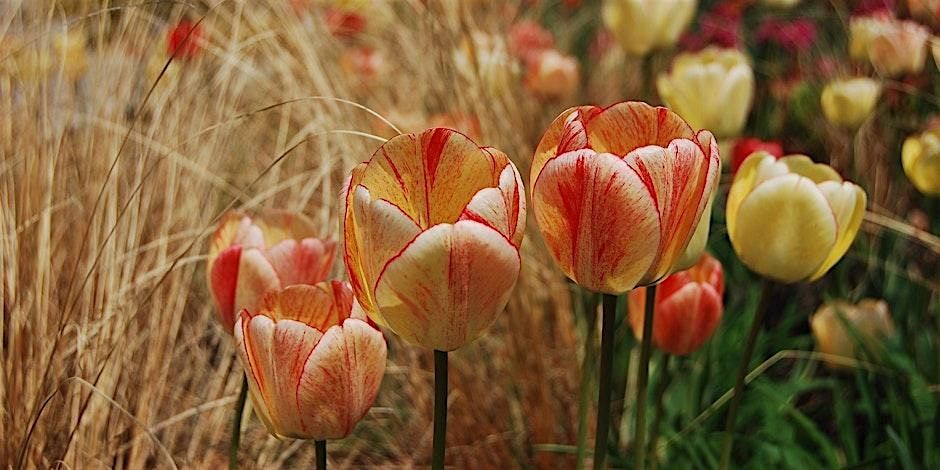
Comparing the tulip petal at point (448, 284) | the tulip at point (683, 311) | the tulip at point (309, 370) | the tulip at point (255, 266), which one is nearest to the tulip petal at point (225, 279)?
the tulip at point (255, 266)

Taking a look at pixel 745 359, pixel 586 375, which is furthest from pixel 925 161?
pixel 586 375

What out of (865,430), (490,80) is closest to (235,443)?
(490,80)

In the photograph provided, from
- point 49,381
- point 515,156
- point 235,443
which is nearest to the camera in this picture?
point 235,443

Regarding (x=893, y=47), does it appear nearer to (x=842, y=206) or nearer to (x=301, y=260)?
(x=842, y=206)

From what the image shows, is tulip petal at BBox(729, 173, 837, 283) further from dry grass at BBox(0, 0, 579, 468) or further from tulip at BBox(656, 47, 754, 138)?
tulip at BBox(656, 47, 754, 138)

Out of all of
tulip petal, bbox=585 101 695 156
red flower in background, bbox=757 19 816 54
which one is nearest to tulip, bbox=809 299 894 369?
tulip petal, bbox=585 101 695 156

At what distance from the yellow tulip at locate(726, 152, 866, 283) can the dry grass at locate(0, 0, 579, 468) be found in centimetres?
54

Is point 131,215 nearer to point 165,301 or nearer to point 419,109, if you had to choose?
point 165,301

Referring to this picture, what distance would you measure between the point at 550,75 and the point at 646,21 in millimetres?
288

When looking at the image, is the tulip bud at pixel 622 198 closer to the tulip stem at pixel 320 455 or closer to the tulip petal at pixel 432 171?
the tulip petal at pixel 432 171

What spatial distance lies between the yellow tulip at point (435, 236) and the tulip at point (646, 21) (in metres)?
1.31

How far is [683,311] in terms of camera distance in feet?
3.13

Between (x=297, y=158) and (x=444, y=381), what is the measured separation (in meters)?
1.30

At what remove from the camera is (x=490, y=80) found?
1.81 metres
